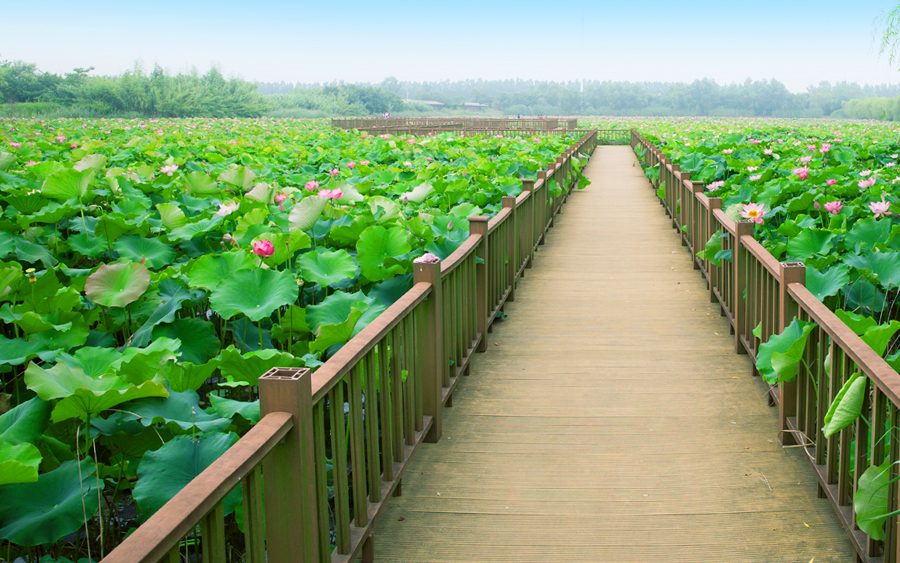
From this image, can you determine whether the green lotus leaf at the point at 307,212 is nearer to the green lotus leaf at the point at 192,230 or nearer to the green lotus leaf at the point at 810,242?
the green lotus leaf at the point at 192,230

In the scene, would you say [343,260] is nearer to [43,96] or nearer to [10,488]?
[10,488]

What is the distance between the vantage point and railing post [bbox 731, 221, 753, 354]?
354 centimetres

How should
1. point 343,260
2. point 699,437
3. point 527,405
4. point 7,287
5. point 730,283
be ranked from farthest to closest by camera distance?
point 730,283
point 527,405
point 699,437
point 343,260
point 7,287

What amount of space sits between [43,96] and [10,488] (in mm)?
44259

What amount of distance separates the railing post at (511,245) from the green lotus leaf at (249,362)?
2928 mm

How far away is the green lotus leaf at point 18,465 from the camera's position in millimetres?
1153

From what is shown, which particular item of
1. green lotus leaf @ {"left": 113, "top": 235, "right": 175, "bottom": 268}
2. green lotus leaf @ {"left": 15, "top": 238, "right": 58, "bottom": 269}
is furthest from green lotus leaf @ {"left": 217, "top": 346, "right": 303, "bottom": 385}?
green lotus leaf @ {"left": 15, "top": 238, "right": 58, "bottom": 269}

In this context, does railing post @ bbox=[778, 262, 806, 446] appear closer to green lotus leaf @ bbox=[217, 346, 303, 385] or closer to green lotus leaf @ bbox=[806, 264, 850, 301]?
green lotus leaf @ bbox=[806, 264, 850, 301]

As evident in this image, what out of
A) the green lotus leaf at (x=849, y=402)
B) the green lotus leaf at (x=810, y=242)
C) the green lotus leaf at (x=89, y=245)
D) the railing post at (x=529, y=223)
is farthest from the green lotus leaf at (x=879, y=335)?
the railing post at (x=529, y=223)

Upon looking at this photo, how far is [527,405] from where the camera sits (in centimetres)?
326

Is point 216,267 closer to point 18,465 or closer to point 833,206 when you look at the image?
point 18,465

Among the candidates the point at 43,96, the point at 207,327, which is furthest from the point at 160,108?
the point at 207,327

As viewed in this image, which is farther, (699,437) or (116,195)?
(116,195)

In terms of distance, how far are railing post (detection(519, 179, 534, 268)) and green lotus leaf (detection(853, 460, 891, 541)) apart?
3.79 metres
